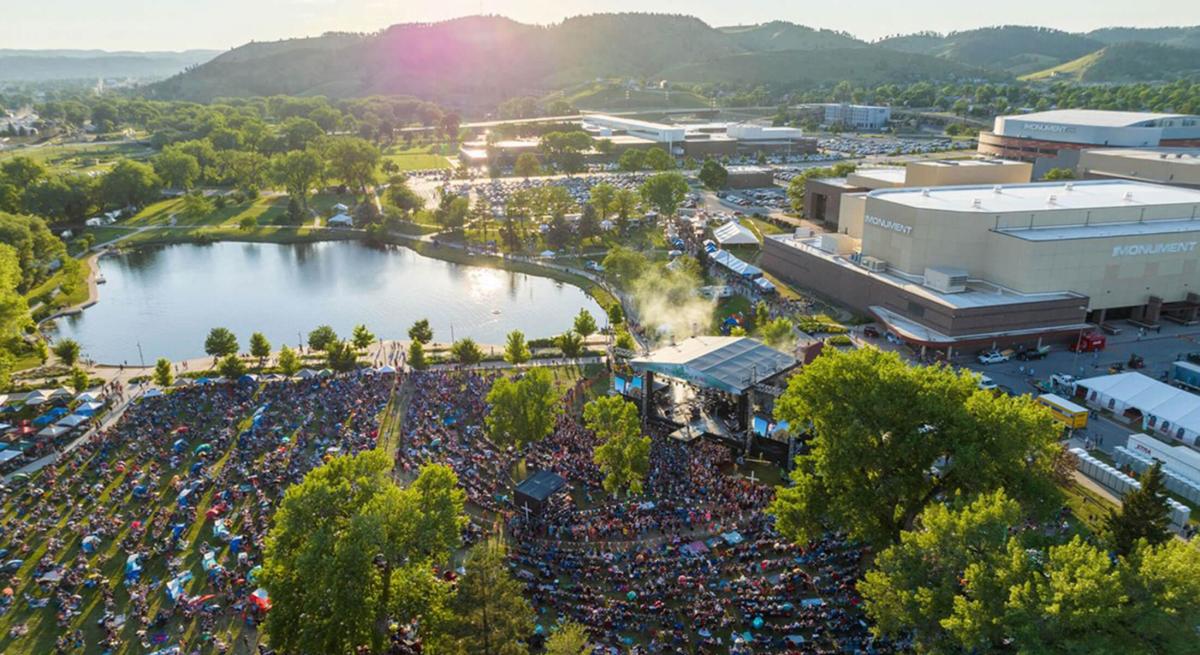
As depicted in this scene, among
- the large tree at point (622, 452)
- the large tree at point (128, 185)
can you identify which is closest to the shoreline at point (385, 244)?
the large tree at point (128, 185)

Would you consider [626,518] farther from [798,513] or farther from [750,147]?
[750,147]

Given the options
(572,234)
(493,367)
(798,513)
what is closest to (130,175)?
(572,234)

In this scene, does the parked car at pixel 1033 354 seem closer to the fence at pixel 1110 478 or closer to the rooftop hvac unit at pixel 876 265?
the rooftop hvac unit at pixel 876 265

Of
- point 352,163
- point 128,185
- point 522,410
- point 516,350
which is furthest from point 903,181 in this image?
point 128,185

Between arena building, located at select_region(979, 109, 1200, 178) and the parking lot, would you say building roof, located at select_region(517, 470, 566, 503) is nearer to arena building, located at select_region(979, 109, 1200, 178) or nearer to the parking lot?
the parking lot

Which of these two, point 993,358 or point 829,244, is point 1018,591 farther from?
point 829,244
